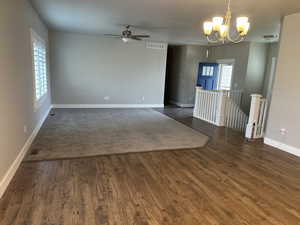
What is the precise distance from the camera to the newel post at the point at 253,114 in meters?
4.86

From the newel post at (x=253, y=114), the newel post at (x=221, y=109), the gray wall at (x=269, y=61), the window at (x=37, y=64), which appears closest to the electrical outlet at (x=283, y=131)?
the newel post at (x=253, y=114)

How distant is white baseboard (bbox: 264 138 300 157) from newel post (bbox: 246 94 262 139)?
36cm

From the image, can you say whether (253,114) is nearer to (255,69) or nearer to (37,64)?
(255,69)

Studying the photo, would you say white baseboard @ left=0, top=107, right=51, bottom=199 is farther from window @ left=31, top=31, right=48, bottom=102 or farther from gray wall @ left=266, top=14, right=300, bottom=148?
gray wall @ left=266, top=14, right=300, bottom=148

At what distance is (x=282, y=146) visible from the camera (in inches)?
169

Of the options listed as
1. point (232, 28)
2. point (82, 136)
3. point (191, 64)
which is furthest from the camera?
point (191, 64)

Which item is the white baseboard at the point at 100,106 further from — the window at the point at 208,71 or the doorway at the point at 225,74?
the doorway at the point at 225,74

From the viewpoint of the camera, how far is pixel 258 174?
10.5ft

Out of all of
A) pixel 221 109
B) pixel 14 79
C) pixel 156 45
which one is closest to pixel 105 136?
pixel 14 79

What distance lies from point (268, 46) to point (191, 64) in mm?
2968

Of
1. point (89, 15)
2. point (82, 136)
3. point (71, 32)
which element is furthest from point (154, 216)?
point (71, 32)

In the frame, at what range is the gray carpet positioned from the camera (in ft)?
12.5

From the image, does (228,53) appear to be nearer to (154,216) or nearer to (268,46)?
(268,46)

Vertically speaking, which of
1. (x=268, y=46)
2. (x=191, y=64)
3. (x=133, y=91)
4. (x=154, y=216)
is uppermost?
(x=268, y=46)
